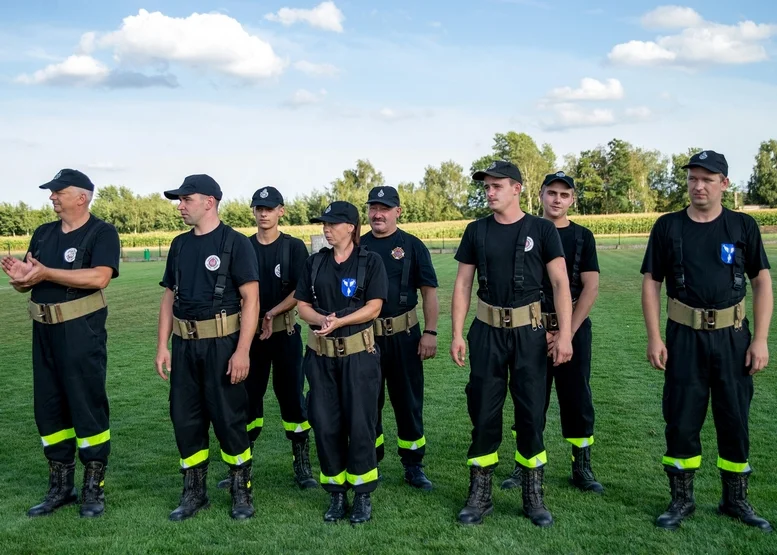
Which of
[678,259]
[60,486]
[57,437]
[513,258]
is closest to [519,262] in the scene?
[513,258]

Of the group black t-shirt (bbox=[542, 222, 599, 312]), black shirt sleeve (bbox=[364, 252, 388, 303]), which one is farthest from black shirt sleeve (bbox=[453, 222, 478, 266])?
black t-shirt (bbox=[542, 222, 599, 312])

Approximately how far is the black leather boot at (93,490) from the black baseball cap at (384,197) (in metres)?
2.79

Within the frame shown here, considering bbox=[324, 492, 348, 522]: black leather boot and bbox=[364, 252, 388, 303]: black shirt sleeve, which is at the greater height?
bbox=[364, 252, 388, 303]: black shirt sleeve

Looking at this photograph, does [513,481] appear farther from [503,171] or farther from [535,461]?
[503,171]

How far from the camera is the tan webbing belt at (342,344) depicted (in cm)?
452

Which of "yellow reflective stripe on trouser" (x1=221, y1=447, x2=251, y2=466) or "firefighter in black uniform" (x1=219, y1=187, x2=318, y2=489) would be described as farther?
"firefighter in black uniform" (x1=219, y1=187, x2=318, y2=489)

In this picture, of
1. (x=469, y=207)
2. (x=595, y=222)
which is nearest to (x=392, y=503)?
(x=595, y=222)

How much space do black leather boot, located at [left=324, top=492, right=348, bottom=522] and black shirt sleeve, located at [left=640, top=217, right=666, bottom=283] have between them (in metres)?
2.58

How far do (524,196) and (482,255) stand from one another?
7326 centimetres

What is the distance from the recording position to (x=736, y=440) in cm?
437

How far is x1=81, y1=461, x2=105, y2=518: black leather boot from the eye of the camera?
467 cm

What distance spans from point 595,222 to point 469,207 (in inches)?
1131

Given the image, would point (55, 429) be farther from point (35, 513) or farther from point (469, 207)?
point (469, 207)

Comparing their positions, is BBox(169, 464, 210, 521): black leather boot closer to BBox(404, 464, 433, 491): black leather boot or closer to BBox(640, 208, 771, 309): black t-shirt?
BBox(404, 464, 433, 491): black leather boot
